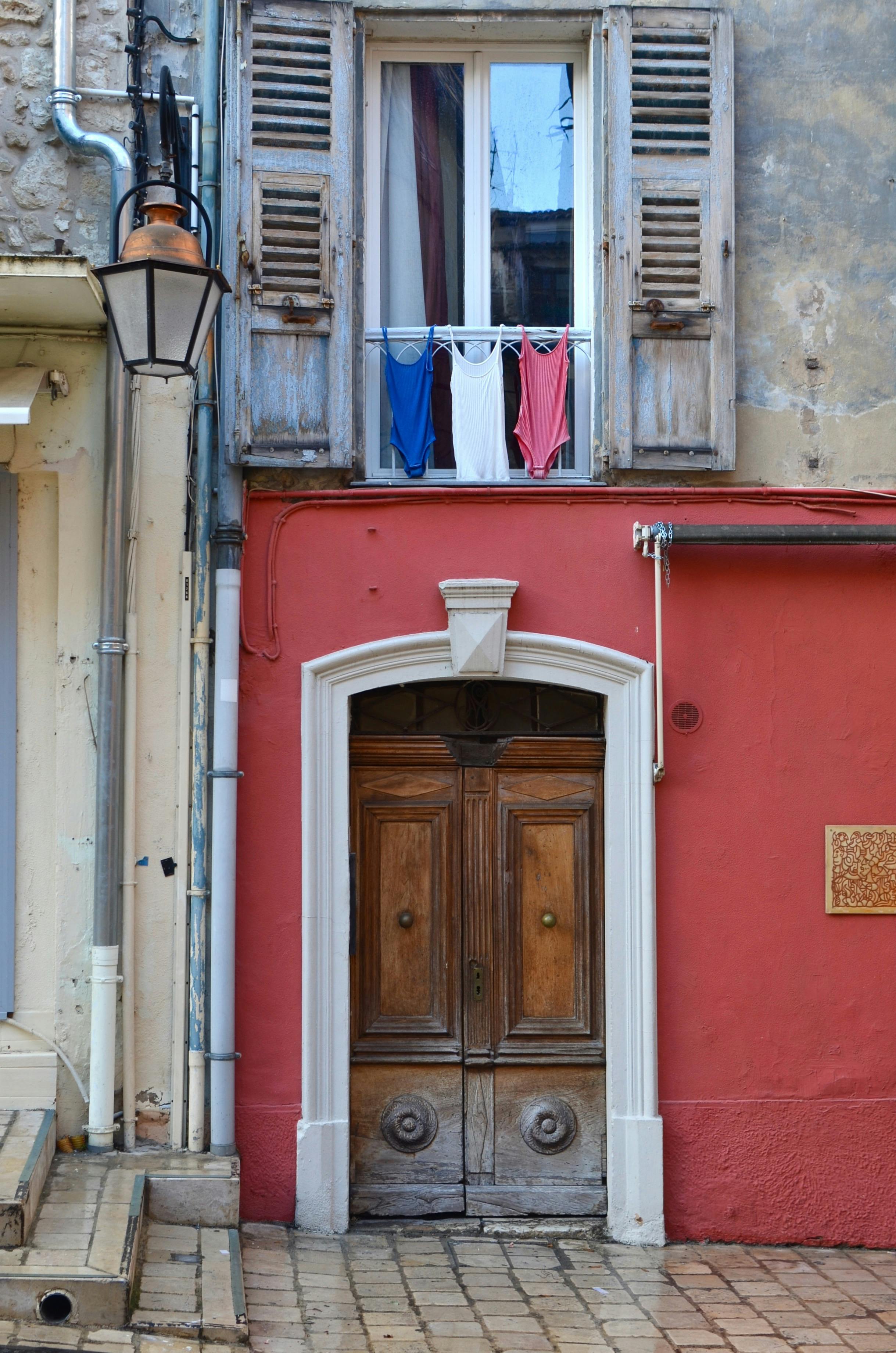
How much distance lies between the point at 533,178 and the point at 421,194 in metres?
0.58

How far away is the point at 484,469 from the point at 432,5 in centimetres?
226

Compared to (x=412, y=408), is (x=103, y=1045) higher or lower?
lower

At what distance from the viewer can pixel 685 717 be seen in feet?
21.2

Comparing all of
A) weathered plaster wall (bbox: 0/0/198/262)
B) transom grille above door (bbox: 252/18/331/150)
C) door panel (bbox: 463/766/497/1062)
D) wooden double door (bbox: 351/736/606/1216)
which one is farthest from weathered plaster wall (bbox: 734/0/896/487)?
weathered plaster wall (bbox: 0/0/198/262)

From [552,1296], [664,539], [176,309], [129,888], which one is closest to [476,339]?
[664,539]

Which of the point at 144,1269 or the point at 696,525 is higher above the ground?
the point at 696,525

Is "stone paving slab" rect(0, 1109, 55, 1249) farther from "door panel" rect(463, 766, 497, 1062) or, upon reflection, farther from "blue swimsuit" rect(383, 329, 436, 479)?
"blue swimsuit" rect(383, 329, 436, 479)

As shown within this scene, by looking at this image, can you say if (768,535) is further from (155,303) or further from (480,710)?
(155,303)

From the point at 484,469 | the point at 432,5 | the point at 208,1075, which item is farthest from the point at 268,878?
the point at 432,5

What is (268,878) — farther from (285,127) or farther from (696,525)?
(285,127)

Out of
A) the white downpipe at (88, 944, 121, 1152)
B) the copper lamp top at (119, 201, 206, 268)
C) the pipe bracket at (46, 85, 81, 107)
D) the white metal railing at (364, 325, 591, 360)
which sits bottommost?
the white downpipe at (88, 944, 121, 1152)

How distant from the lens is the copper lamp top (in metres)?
5.04

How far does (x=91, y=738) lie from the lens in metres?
6.25

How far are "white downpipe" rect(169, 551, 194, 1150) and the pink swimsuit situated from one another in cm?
174
